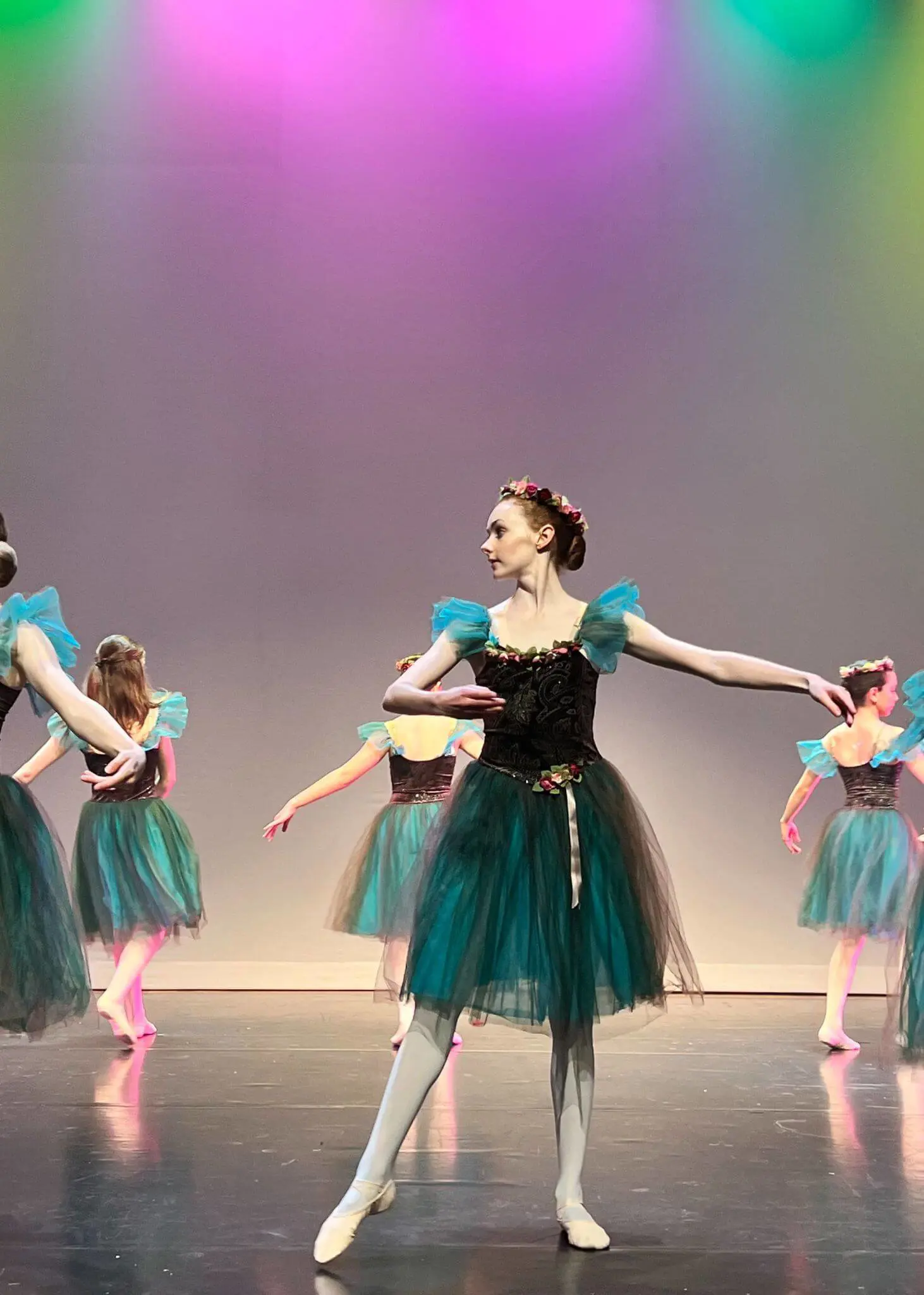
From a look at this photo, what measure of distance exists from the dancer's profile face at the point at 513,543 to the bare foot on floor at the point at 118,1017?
2.79 m

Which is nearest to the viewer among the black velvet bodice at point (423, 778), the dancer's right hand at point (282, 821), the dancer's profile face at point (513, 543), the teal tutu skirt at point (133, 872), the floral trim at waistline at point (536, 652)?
the floral trim at waistline at point (536, 652)

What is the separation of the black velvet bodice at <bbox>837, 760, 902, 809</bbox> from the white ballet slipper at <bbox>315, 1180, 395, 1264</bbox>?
10.9 feet

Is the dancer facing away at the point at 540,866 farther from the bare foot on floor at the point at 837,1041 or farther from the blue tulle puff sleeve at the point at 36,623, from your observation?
the bare foot on floor at the point at 837,1041

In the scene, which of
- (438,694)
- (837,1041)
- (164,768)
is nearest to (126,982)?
(164,768)

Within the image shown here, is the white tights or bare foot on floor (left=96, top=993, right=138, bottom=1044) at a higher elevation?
the white tights

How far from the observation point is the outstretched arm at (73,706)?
2576 millimetres

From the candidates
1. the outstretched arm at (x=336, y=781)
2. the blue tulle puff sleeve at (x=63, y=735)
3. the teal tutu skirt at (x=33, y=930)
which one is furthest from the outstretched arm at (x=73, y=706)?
the blue tulle puff sleeve at (x=63, y=735)

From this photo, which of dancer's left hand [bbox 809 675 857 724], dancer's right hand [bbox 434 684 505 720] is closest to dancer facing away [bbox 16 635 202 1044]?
dancer's right hand [bbox 434 684 505 720]

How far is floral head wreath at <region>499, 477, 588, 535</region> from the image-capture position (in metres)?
3.04

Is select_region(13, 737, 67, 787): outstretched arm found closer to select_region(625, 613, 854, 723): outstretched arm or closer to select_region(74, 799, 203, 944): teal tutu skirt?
select_region(74, 799, 203, 944): teal tutu skirt

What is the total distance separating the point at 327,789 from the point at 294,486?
6.97 feet

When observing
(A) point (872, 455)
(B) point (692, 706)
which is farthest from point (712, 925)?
(A) point (872, 455)

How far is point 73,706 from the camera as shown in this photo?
2.69 metres

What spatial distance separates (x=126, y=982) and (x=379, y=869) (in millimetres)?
991
